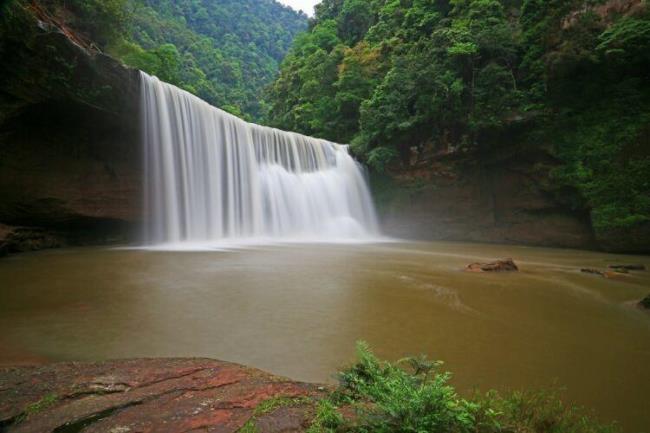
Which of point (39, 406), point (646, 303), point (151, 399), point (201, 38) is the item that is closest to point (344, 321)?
point (151, 399)

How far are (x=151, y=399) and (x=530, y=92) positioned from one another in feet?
59.2

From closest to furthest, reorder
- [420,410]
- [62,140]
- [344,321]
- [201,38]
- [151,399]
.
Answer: [420,410], [151,399], [344,321], [62,140], [201,38]

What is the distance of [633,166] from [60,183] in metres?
18.9

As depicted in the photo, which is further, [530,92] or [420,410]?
[530,92]

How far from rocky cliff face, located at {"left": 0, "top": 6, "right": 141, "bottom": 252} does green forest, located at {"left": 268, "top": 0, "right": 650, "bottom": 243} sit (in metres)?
11.8

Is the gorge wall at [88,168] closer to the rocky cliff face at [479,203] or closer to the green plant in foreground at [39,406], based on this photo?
the rocky cliff face at [479,203]

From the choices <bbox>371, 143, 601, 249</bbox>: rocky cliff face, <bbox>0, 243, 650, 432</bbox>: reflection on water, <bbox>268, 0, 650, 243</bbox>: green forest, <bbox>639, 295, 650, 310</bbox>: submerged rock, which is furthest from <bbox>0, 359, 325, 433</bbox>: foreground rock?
<bbox>371, 143, 601, 249</bbox>: rocky cliff face

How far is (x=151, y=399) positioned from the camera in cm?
220

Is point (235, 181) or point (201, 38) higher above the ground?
point (201, 38)

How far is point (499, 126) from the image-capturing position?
1596 cm

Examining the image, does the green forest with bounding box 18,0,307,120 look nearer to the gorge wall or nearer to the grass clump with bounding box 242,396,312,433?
the gorge wall

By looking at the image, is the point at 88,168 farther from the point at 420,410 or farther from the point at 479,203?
the point at 479,203

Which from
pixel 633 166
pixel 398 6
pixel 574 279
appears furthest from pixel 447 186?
pixel 398 6

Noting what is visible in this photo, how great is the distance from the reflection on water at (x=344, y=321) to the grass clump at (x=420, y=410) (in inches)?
18.5
